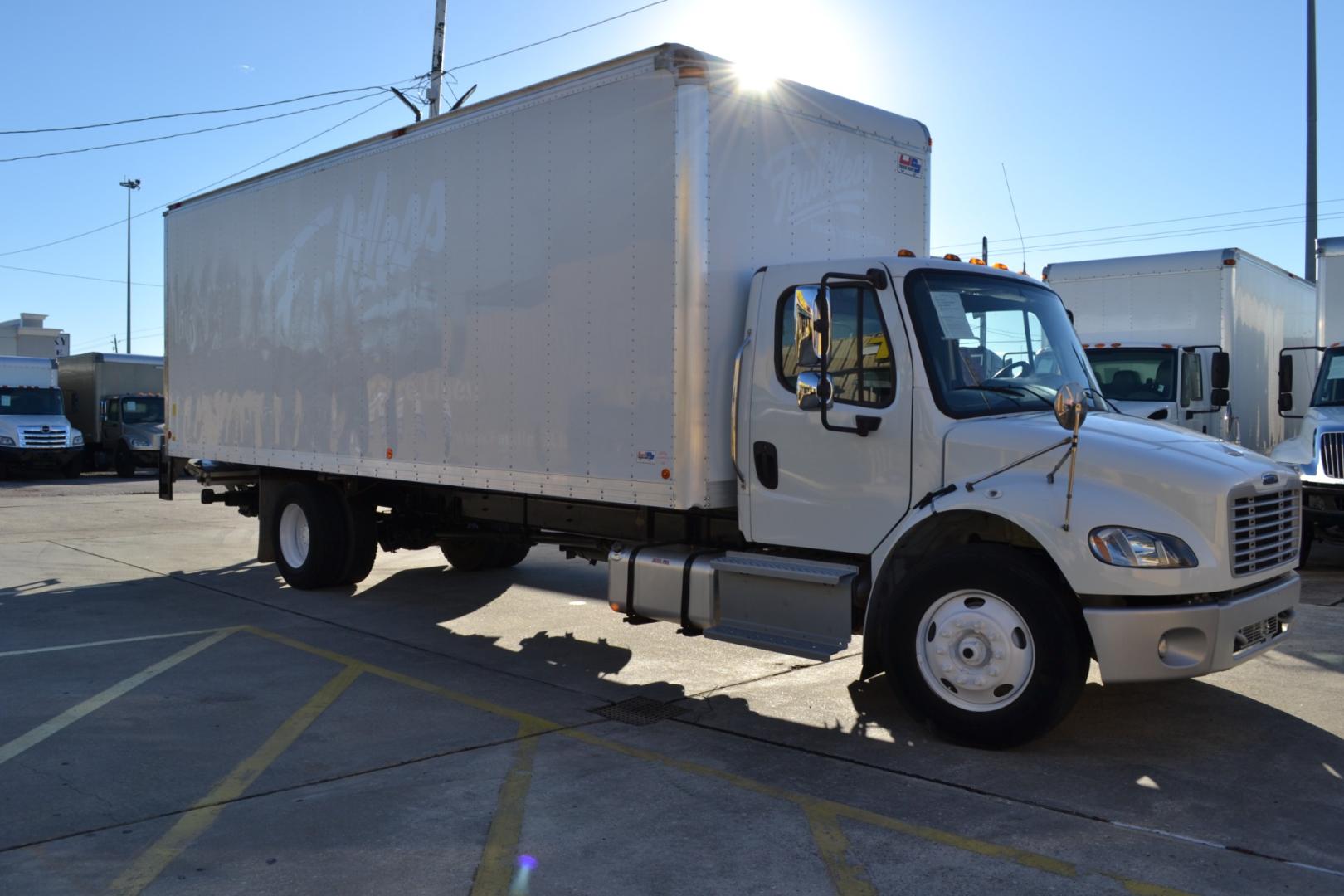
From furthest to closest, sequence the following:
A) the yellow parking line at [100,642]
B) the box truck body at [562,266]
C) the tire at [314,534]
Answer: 1. the tire at [314,534]
2. the yellow parking line at [100,642]
3. the box truck body at [562,266]

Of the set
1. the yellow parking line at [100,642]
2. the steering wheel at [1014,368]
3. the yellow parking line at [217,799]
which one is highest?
the steering wheel at [1014,368]

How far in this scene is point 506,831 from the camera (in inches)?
186

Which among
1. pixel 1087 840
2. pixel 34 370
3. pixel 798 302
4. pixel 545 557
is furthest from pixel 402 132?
pixel 34 370

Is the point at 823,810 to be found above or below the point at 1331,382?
below

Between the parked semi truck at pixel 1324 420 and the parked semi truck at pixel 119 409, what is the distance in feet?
91.7

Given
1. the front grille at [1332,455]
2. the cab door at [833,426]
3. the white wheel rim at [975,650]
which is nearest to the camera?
the white wheel rim at [975,650]

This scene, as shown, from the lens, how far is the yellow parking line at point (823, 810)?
434cm

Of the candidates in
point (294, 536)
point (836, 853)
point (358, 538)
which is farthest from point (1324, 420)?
point (294, 536)

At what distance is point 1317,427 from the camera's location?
37.7ft

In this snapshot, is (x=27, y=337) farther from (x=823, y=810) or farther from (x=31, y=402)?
(x=823, y=810)

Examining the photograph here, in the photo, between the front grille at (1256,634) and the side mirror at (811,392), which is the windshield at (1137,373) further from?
the side mirror at (811,392)

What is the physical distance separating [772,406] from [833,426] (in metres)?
0.43

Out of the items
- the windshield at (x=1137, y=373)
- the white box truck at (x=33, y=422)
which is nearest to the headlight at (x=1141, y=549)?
the windshield at (x=1137, y=373)

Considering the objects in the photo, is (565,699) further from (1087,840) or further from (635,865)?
(1087,840)
